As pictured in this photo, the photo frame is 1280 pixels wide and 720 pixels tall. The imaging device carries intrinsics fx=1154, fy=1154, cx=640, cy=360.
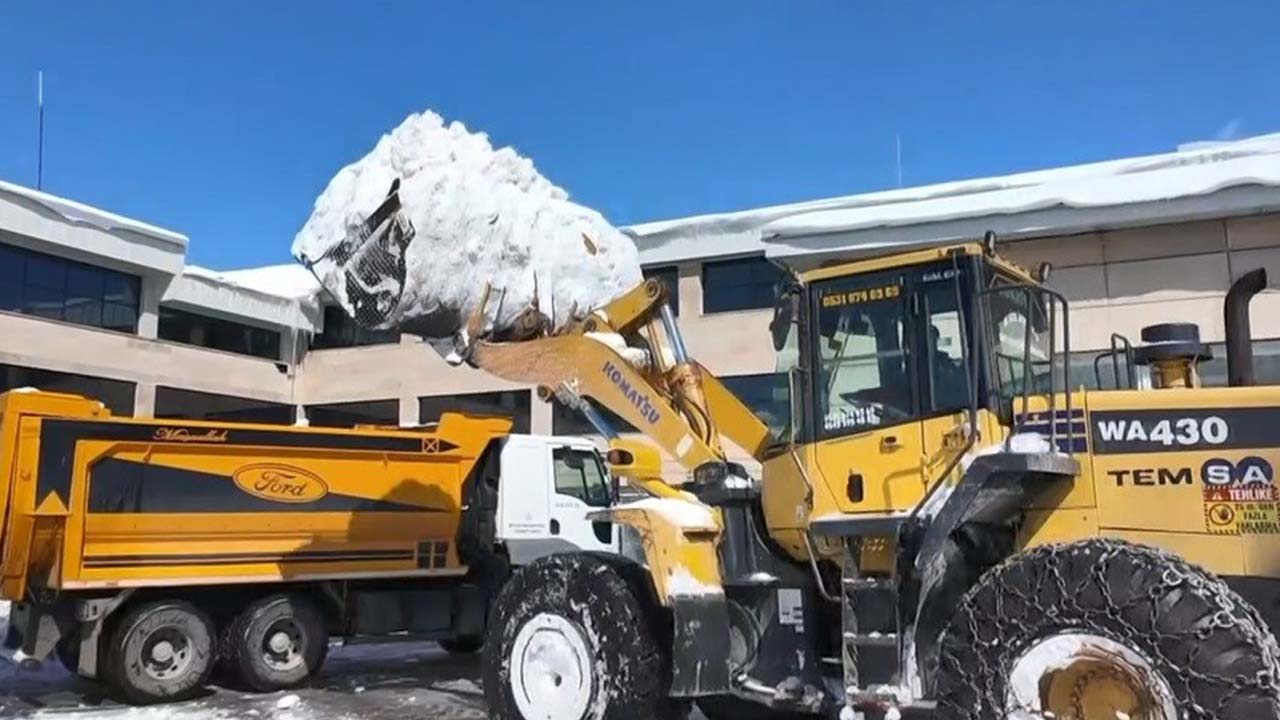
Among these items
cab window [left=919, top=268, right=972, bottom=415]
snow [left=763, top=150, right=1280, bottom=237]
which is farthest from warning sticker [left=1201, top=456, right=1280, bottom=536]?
snow [left=763, top=150, right=1280, bottom=237]

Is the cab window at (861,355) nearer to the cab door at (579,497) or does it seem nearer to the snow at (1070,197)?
the cab door at (579,497)

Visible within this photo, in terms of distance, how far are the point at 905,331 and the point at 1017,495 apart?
1073mm

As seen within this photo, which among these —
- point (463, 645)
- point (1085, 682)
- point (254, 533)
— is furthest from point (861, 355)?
point (463, 645)

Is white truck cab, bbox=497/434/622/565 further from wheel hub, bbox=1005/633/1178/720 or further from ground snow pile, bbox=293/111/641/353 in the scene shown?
wheel hub, bbox=1005/633/1178/720

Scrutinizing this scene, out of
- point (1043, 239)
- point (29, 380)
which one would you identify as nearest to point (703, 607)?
point (1043, 239)

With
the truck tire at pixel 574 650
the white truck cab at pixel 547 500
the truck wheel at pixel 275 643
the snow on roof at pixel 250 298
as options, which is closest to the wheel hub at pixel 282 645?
the truck wheel at pixel 275 643

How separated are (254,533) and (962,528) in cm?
702

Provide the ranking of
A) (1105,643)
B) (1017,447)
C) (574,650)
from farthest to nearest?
(574,650) < (1017,447) < (1105,643)

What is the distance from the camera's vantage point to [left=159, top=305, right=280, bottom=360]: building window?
29203 mm

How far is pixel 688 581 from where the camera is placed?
6.84 meters

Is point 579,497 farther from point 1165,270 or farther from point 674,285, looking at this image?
point 674,285

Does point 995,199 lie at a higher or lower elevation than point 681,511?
higher

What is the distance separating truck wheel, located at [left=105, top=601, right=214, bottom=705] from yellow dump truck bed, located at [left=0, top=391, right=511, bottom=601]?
1.04 ft

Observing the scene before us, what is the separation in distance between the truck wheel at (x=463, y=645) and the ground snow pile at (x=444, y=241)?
205 inches
